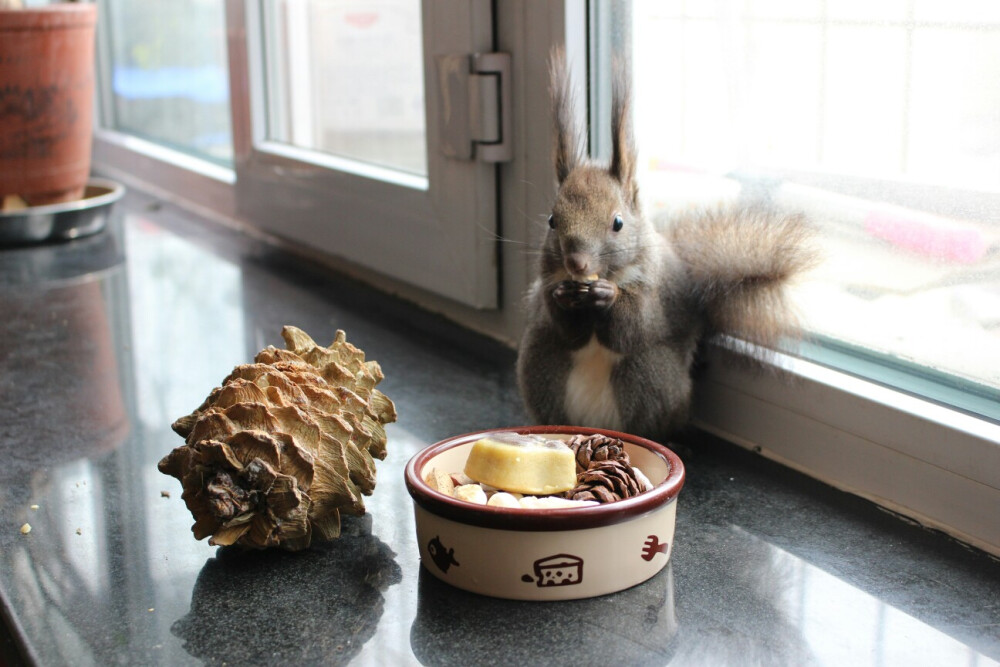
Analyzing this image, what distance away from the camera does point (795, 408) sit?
81cm

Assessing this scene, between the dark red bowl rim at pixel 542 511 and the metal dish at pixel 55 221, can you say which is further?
the metal dish at pixel 55 221

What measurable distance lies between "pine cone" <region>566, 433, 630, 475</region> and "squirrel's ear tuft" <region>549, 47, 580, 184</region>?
233 mm

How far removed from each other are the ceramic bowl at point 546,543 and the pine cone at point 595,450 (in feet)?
0.13

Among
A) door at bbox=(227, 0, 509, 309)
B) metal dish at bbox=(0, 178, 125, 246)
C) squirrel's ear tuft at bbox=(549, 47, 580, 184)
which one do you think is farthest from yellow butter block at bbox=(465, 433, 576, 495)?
metal dish at bbox=(0, 178, 125, 246)

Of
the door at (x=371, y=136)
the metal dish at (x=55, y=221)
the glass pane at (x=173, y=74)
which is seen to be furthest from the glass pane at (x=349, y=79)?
the metal dish at (x=55, y=221)

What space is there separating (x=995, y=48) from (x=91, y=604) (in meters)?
0.63

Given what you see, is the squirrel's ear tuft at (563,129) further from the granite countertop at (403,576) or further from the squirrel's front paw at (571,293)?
the granite countertop at (403,576)

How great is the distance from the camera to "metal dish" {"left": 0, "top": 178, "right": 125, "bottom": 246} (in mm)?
1614

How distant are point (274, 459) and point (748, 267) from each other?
367mm

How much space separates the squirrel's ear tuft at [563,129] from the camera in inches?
31.9

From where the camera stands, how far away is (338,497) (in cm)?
66

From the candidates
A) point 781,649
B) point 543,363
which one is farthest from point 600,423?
point 781,649

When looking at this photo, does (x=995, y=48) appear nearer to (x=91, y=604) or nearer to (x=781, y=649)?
(x=781, y=649)

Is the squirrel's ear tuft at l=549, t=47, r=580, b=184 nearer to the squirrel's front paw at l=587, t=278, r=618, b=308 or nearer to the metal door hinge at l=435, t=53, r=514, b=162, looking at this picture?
the squirrel's front paw at l=587, t=278, r=618, b=308
